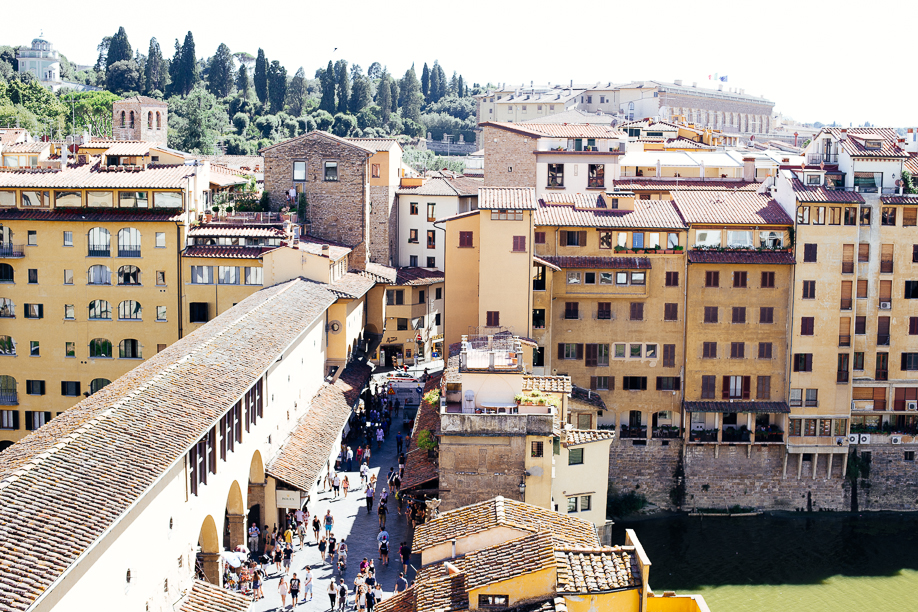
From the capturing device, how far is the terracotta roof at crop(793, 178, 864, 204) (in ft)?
164

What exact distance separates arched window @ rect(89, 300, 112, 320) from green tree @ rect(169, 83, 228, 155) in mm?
47386

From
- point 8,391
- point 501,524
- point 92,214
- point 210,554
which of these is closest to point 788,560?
point 501,524

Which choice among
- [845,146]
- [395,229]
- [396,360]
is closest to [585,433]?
[845,146]

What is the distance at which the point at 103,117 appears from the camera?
374ft

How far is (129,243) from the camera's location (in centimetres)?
5438

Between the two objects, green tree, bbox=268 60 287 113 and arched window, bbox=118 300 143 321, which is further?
green tree, bbox=268 60 287 113

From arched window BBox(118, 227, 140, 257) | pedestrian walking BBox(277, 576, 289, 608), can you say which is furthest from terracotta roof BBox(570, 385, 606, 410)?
arched window BBox(118, 227, 140, 257)

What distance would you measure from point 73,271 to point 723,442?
32.3 m

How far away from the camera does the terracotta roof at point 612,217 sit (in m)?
51.0

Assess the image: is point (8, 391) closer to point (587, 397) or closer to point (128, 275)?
point (128, 275)

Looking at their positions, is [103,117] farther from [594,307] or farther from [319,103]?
[594,307]

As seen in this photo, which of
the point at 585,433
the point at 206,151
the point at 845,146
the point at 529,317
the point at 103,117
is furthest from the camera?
the point at 103,117

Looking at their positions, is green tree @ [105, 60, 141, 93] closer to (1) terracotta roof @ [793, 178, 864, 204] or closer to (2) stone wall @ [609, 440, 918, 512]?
(2) stone wall @ [609, 440, 918, 512]

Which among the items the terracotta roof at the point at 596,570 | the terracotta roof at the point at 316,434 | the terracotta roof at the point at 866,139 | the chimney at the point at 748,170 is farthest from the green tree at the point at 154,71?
the terracotta roof at the point at 596,570
